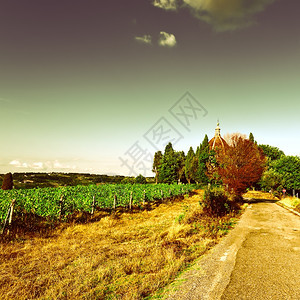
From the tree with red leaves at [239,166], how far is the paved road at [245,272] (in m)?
13.7

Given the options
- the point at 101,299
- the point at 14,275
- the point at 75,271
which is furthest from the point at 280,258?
the point at 14,275

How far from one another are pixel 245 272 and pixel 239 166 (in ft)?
64.4

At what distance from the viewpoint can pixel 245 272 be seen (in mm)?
5500

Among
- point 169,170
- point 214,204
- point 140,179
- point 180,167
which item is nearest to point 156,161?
point 180,167

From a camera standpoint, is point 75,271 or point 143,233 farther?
point 143,233

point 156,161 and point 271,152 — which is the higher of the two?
point 271,152

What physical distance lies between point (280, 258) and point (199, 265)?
117 inches

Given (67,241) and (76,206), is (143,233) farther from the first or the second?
(76,206)

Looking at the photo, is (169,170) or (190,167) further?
(190,167)

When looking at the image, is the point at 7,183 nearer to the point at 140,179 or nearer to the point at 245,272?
the point at 140,179

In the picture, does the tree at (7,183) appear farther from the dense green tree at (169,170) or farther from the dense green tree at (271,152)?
the dense green tree at (271,152)

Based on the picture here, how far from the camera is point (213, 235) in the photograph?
9438 mm

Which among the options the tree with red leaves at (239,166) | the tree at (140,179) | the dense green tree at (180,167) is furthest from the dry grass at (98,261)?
the dense green tree at (180,167)

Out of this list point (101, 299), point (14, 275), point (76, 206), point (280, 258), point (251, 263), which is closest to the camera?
point (101, 299)
